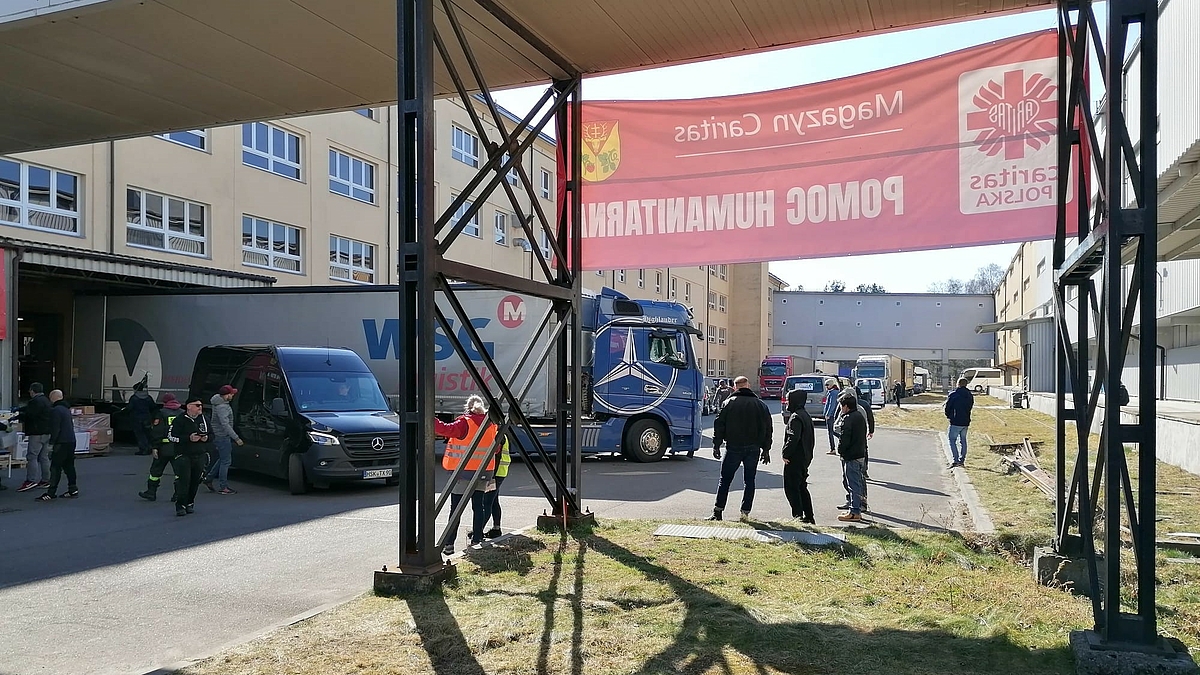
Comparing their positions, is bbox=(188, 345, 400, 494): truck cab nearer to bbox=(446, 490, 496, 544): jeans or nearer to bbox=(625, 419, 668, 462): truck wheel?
bbox=(446, 490, 496, 544): jeans

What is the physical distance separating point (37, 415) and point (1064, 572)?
1304 cm

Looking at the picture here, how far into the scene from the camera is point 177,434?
11.5 m

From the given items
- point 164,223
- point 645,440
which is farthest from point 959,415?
point 164,223

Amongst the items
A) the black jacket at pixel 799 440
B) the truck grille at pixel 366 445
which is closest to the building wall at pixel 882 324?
the truck grille at pixel 366 445

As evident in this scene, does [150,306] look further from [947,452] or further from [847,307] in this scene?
[847,307]

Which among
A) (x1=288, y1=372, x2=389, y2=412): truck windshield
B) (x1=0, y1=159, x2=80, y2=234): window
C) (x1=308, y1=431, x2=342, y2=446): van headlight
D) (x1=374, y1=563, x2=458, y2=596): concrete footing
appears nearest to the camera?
(x1=374, y1=563, x2=458, y2=596): concrete footing

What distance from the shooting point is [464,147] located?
3591 centimetres

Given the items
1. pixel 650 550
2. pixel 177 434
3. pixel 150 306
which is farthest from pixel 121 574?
pixel 150 306

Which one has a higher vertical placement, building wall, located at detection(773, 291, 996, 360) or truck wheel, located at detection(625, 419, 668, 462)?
building wall, located at detection(773, 291, 996, 360)

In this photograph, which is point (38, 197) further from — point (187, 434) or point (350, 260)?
point (187, 434)

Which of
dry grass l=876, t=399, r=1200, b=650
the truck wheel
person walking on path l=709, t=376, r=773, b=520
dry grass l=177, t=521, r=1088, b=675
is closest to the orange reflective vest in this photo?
dry grass l=177, t=521, r=1088, b=675

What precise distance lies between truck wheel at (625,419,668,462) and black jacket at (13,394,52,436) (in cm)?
987

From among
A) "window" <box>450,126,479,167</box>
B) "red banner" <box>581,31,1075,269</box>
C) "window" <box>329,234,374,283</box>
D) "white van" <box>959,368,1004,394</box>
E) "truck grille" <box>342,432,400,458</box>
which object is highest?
"window" <box>450,126,479,167</box>

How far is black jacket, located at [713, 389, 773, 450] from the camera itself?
10.9 meters
